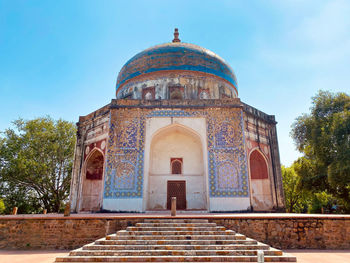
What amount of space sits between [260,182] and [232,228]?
5752mm

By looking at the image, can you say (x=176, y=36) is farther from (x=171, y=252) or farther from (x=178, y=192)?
(x=171, y=252)

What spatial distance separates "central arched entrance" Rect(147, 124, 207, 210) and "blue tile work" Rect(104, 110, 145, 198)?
93 cm

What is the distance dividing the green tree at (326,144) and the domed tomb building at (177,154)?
6.78ft

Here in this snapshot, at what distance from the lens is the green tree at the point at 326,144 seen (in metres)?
10.9

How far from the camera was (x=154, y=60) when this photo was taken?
44.9ft

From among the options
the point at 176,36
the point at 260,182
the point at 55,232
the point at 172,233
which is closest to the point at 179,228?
the point at 172,233

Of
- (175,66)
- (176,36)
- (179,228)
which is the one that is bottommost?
(179,228)

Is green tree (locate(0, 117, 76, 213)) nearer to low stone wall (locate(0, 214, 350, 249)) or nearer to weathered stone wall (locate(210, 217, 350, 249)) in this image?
low stone wall (locate(0, 214, 350, 249))

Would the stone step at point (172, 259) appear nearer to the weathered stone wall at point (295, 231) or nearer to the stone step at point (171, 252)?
the stone step at point (171, 252)

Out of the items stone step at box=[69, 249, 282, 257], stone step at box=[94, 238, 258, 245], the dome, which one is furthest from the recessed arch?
stone step at box=[69, 249, 282, 257]

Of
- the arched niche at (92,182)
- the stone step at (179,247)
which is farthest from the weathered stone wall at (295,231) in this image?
the arched niche at (92,182)

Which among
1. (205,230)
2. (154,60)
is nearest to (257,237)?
(205,230)

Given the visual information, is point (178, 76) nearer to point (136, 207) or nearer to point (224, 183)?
point (224, 183)

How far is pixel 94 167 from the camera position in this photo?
12.4m
